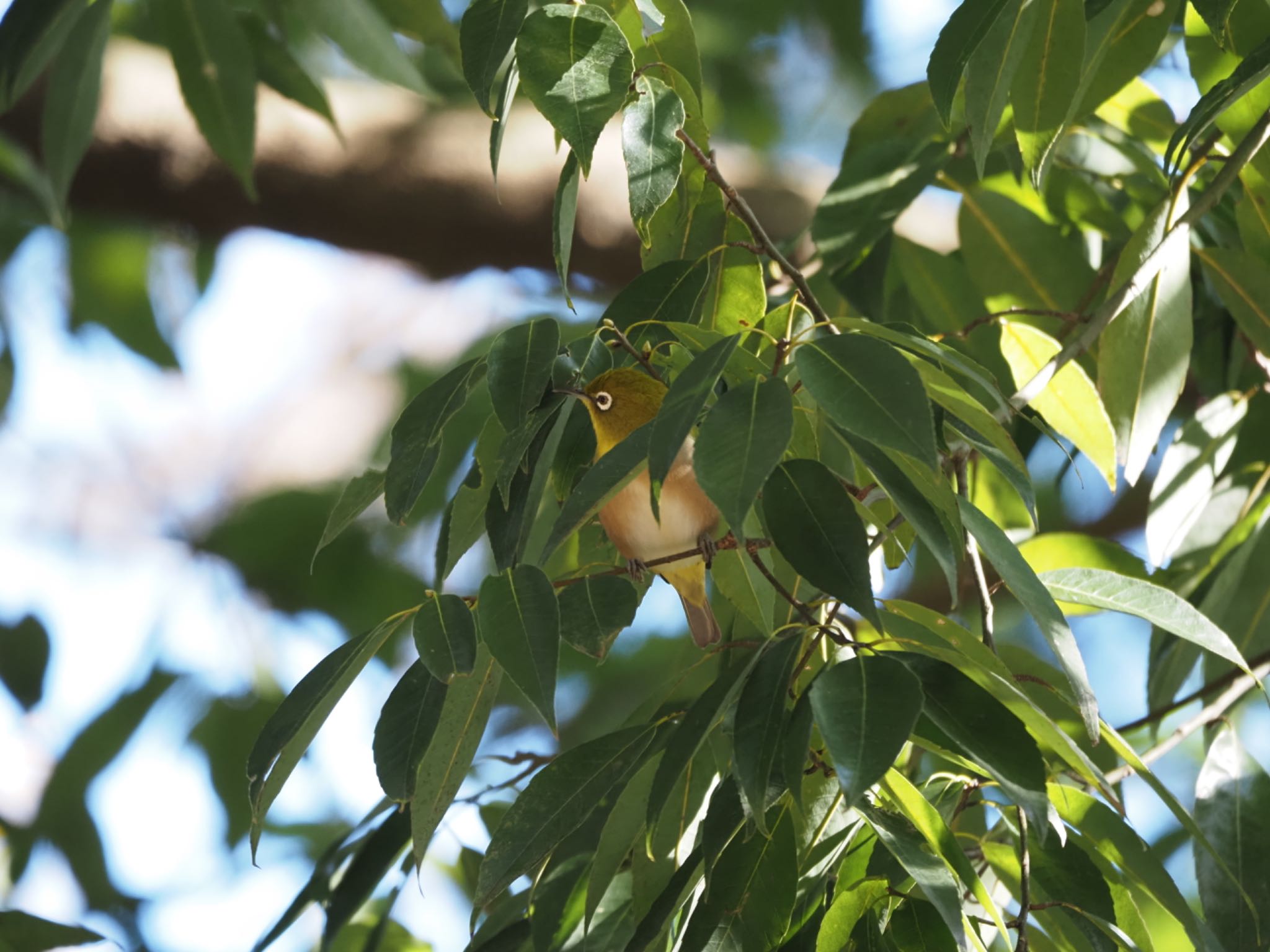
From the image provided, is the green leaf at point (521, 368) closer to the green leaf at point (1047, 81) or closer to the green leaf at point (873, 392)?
the green leaf at point (873, 392)

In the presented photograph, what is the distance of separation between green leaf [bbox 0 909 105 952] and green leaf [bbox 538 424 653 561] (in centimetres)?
74

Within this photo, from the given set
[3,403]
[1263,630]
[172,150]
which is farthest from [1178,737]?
[3,403]

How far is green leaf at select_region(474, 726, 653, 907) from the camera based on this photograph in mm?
722

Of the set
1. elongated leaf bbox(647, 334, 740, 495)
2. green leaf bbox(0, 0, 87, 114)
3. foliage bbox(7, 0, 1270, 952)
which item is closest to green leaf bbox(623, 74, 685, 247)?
foliage bbox(7, 0, 1270, 952)

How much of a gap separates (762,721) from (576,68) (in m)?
0.35

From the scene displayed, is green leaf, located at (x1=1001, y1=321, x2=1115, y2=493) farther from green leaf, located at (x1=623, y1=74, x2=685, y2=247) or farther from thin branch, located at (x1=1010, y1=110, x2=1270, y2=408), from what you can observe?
green leaf, located at (x1=623, y1=74, x2=685, y2=247)

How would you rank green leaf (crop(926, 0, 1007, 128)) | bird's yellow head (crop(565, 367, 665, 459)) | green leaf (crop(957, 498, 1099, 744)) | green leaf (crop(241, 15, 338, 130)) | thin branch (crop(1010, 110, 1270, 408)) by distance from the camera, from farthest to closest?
green leaf (crop(241, 15, 338, 130))
bird's yellow head (crop(565, 367, 665, 459))
thin branch (crop(1010, 110, 1270, 408))
green leaf (crop(926, 0, 1007, 128))
green leaf (crop(957, 498, 1099, 744))

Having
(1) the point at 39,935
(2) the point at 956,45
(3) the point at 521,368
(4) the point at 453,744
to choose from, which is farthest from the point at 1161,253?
(1) the point at 39,935

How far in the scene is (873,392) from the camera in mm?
582

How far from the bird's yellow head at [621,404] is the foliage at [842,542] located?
32mm

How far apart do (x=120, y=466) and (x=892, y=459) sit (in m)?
4.34


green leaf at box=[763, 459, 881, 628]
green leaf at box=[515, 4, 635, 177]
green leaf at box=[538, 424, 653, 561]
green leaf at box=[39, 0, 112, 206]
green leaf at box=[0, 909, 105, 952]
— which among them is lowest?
green leaf at box=[0, 909, 105, 952]

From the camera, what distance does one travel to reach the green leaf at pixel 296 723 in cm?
70

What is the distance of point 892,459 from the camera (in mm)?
687
